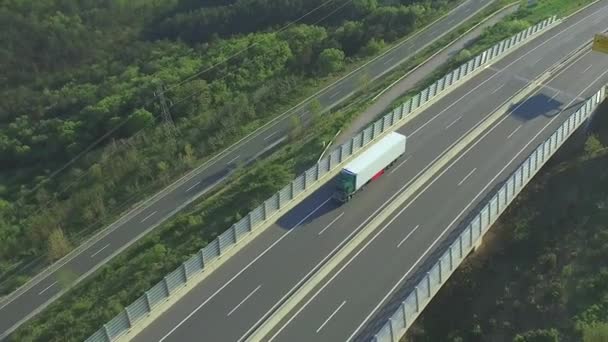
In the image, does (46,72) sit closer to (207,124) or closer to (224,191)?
(207,124)

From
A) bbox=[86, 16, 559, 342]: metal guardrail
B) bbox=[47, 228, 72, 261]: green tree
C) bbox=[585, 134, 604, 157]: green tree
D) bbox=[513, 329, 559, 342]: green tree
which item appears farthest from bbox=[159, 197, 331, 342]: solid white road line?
bbox=[47, 228, 72, 261]: green tree

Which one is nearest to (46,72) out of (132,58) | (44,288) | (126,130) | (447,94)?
(132,58)

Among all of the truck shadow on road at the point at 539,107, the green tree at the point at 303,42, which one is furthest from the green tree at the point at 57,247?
the truck shadow on road at the point at 539,107

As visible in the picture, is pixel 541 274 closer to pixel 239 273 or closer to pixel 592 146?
pixel 592 146

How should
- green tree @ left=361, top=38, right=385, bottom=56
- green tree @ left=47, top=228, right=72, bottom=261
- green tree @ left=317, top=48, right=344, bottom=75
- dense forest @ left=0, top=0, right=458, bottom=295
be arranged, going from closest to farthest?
green tree @ left=47, top=228, right=72, bottom=261 → dense forest @ left=0, top=0, right=458, bottom=295 → green tree @ left=317, top=48, right=344, bottom=75 → green tree @ left=361, top=38, right=385, bottom=56

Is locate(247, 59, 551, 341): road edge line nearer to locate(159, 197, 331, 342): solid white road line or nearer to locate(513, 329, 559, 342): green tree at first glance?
locate(159, 197, 331, 342): solid white road line
